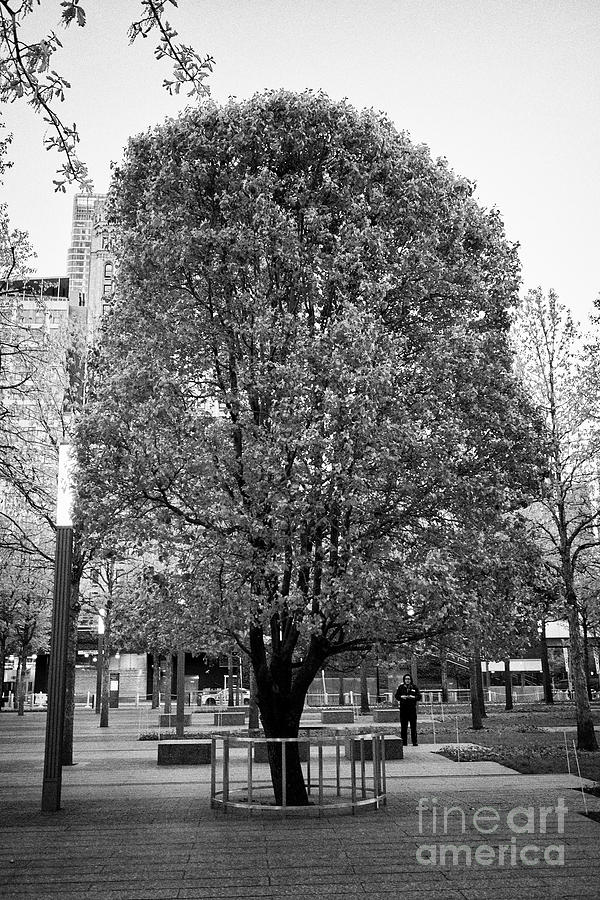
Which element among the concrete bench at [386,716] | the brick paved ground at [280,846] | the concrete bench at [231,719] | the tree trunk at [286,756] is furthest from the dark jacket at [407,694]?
the concrete bench at [231,719]

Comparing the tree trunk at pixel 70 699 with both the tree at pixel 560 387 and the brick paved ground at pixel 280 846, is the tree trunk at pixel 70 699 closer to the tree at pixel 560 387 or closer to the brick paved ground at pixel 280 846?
the brick paved ground at pixel 280 846

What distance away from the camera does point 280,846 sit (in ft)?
31.4

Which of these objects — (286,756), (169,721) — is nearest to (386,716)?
(169,721)

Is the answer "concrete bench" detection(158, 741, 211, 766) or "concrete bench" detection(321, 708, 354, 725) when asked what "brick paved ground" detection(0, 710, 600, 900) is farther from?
"concrete bench" detection(321, 708, 354, 725)

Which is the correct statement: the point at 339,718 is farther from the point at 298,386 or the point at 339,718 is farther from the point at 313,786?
the point at 298,386

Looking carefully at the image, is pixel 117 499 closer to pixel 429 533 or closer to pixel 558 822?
pixel 429 533

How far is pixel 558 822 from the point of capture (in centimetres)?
1064

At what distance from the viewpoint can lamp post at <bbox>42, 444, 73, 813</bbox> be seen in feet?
40.0

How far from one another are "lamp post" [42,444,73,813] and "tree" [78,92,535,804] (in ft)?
1.81

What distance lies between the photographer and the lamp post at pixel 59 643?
480 inches

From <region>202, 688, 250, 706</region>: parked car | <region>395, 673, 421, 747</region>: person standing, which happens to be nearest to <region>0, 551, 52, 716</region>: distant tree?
<region>202, 688, 250, 706</region>: parked car

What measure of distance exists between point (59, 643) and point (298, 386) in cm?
518

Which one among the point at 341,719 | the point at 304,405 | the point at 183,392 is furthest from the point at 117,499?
the point at 341,719

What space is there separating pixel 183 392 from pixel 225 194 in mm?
2601
